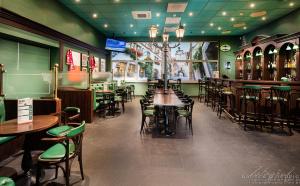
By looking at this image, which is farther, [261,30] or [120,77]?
[120,77]

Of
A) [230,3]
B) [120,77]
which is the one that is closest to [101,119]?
[230,3]

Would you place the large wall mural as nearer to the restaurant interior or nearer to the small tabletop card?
the restaurant interior

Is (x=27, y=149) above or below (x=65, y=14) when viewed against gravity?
below

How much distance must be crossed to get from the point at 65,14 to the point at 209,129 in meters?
5.97

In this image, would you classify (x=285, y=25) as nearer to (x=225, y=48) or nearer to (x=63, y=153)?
(x=225, y=48)

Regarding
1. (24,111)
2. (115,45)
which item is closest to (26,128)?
(24,111)

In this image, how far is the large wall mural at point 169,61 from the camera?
41.5 ft

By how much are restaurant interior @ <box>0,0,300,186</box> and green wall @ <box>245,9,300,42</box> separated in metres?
0.04

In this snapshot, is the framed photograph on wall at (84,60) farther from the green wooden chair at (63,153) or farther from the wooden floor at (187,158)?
the green wooden chair at (63,153)

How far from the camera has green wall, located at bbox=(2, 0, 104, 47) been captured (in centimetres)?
489

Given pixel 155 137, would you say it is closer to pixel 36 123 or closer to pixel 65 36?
pixel 36 123

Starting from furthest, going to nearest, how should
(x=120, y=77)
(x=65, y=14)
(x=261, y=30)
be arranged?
(x=120, y=77)
(x=261, y=30)
(x=65, y=14)

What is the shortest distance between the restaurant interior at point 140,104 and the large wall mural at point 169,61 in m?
1.17

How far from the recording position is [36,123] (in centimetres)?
274
